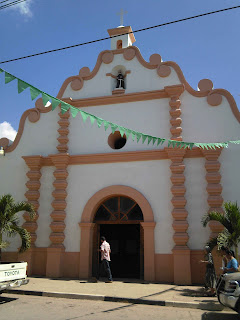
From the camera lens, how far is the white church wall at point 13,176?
1227 centimetres

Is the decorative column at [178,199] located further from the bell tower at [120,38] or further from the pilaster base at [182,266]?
the bell tower at [120,38]

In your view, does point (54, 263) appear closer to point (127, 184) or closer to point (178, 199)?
point (127, 184)

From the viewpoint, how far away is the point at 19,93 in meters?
5.41

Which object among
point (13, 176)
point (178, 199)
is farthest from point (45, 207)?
point (178, 199)

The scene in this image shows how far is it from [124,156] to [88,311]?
596cm

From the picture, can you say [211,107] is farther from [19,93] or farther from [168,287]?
[19,93]

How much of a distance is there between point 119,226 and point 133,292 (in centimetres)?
513

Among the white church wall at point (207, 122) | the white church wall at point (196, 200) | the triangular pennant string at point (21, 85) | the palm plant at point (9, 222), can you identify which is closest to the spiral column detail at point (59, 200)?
the palm plant at point (9, 222)

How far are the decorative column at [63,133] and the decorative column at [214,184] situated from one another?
5.31 metres

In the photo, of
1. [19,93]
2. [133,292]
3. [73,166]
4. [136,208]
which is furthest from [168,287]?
[19,93]

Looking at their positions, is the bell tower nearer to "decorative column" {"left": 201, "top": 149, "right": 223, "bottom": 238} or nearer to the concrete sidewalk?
"decorative column" {"left": 201, "top": 149, "right": 223, "bottom": 238}

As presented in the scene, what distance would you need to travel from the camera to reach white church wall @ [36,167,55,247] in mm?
11461

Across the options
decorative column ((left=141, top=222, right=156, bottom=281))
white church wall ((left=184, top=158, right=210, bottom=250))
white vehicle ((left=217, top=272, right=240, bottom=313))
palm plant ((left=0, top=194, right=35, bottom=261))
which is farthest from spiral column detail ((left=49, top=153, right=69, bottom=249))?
white vehicle ((left=217, top=272, right=240, bottom=313))

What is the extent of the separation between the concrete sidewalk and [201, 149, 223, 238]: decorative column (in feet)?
6.47
